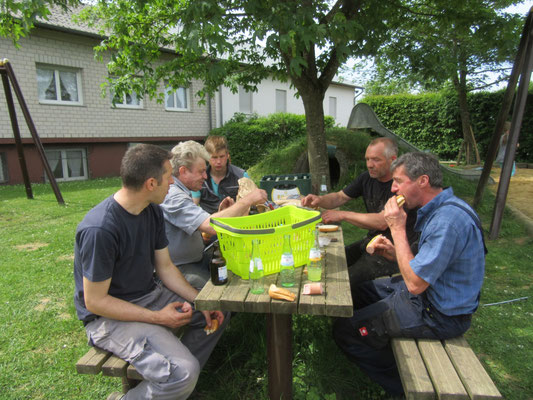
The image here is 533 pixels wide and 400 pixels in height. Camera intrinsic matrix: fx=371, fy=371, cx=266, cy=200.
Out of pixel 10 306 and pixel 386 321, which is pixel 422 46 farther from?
pixel 10 306

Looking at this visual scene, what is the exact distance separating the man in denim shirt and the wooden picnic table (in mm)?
383

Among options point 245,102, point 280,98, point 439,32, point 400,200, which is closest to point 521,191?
point 439,32

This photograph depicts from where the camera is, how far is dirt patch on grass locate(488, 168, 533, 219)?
296 inches

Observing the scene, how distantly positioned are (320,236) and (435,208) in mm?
1072

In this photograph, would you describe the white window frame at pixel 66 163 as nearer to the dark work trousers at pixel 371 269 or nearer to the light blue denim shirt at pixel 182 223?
the light blue denim shirt at pixel 182 223

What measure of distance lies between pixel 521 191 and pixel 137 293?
32.3 feet

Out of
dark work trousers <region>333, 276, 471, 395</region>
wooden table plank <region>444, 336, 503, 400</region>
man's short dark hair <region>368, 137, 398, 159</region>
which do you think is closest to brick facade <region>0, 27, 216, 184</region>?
man's short dark hair <region>368, 137, 398, 159</region>

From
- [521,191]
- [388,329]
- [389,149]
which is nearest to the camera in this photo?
[388,329]

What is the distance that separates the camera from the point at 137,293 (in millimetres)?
2344

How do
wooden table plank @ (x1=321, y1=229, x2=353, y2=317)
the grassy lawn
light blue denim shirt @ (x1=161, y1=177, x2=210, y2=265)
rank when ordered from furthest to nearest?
light blue denim shirt @ (x1=161, y1=177, x2=210, y2=265) < the grassy lawn < wooden table plank @ (x1=321, y1=229, x2=353, y2=317)

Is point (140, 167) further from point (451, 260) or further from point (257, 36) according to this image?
point (257, 36)

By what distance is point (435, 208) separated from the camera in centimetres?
224

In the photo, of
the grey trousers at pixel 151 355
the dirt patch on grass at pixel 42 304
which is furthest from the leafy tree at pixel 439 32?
the dirt patch on grass at pixel 42 304

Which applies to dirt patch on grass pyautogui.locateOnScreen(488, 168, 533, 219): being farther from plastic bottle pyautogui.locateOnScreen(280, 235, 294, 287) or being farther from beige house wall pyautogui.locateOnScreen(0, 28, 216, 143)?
beige house wall pyautogui.locateOnScreen(0, 28, 216, 143)
